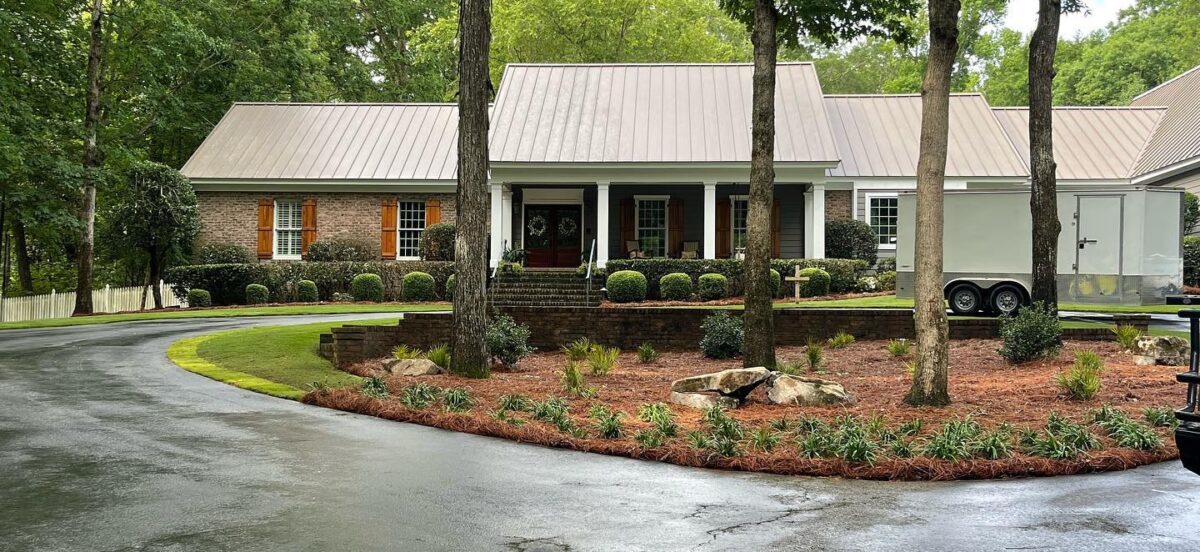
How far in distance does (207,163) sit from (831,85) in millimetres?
43740

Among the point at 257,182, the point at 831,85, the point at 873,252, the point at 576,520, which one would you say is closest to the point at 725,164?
the point at 873,252

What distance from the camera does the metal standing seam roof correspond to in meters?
29.1

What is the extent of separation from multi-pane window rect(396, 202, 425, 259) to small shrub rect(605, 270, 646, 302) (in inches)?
369

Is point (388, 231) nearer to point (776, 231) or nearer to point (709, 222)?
point (709, 222)

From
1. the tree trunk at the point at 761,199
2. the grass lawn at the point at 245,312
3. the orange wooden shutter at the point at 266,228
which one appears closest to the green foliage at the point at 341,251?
the orange wooden shutter at the point at 266,228

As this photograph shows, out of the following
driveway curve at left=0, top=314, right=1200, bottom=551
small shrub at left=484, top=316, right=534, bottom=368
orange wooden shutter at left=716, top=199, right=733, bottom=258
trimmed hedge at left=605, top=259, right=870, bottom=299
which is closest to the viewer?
driveway curve at left=0, top=314, right=1200, bottom=551

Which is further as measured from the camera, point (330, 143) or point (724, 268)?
point (330, 143)

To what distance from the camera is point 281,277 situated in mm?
29781

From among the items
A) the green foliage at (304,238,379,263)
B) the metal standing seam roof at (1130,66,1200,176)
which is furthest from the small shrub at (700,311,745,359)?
the metal standing seam roof at (1130,66,1200,176)

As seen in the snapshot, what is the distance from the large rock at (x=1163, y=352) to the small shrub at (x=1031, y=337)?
1.13 metres

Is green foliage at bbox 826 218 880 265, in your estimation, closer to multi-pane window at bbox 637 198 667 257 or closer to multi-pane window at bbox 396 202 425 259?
multi-pane window at bbox 637 198 667 257

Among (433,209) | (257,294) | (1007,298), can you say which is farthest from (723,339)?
(433,209)

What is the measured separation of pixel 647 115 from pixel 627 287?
25.9 ft

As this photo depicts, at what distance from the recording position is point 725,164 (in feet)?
88.5
